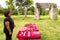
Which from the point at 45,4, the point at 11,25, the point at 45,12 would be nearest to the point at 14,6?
the point at 45,12

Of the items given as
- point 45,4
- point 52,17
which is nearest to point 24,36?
point 52,17

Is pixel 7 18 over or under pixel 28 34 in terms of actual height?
over

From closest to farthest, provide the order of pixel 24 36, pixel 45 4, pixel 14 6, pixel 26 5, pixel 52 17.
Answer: pixel 24 36 → pixel 52 17 → pixel 45 4 → pixel 26 5 → pixel 14 6

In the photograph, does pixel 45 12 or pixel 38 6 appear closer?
pixel 38 6

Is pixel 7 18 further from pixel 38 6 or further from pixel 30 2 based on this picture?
pixel 30 2

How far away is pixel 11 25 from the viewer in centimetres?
622

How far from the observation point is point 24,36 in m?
5.90

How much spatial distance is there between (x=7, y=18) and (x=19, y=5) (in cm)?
2614

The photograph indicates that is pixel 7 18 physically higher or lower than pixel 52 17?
higher

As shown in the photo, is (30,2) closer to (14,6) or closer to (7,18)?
(14,6)

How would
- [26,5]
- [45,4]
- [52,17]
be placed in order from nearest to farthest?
[52,17] → [45,4] → [26,5]

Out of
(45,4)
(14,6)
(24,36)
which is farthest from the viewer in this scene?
(14,6)

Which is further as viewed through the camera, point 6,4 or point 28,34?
point 6,4

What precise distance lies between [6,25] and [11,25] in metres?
0.21
